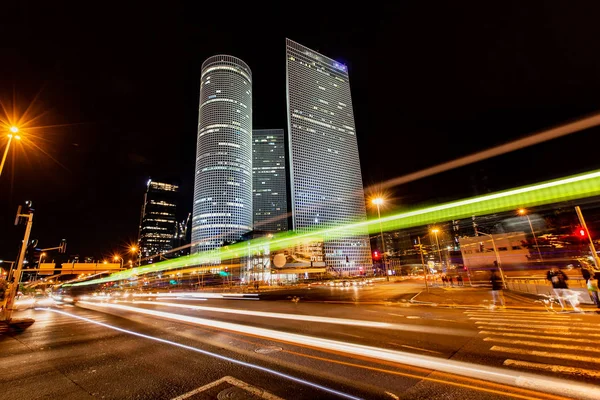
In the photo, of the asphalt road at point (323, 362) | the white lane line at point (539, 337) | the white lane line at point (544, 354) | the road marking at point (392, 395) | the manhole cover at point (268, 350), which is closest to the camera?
the road marking at point (392, 395)

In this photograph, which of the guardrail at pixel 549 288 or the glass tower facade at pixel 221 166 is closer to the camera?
the guardrail at pixel 549 288

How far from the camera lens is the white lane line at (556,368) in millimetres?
4843

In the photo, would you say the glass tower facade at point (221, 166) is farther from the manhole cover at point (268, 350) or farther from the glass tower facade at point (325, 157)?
the manhole cover at point (268, 350)

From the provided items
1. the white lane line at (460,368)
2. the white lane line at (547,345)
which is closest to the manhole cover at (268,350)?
the white lane line at (460,368)

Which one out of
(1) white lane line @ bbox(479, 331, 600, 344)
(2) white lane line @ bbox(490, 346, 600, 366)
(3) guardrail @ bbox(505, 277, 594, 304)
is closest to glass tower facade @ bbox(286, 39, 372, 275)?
(3) guardrail @ bbox(505, 277, 594, 304)

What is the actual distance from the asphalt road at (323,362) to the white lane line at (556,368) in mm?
20

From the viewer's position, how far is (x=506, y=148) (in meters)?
33.9

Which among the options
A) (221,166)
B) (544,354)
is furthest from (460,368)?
(221,166)

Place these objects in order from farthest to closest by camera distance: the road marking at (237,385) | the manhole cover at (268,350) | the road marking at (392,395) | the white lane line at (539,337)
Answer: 1. the manhole cover at (268,350)
2. the white lane line at (539,337)
3. the road marking at (237,385)
4. the road marking at (392,395)

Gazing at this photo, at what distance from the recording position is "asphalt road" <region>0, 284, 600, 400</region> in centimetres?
464

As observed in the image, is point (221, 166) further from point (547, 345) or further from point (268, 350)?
point (547, 345)

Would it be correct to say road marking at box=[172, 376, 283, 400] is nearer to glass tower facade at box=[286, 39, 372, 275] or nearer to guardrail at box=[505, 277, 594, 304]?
guardrail at box=[505, 277, 594, 304]

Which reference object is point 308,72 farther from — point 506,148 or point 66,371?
point 66,371

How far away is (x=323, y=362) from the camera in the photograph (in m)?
6.26
